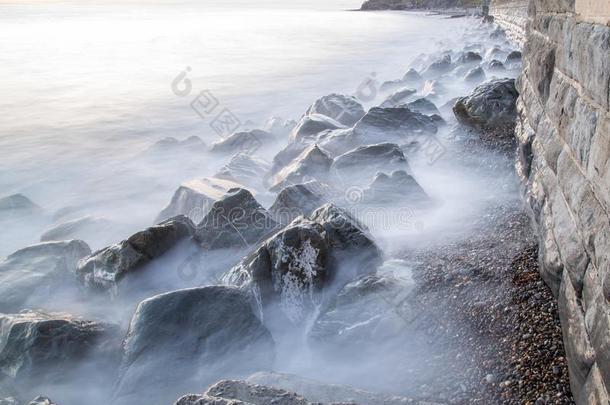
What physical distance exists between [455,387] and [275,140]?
7859 mm

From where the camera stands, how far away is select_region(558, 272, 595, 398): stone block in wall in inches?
92.5

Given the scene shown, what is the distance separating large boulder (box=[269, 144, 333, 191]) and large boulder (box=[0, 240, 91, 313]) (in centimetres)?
277

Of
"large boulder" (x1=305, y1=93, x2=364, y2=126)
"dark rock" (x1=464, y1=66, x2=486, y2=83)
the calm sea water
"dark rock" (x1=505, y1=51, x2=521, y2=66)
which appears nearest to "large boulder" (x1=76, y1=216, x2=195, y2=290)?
the calm sea water

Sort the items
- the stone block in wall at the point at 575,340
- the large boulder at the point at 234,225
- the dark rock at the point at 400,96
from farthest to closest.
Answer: the dark rock at the point at 400,96 < the large boulder at the point at 234,225 < the stone block in wall at the point at 575,340

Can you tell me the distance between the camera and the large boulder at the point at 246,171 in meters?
7.28

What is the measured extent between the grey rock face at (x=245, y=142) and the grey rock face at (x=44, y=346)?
20.4ft

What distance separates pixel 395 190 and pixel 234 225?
198cm

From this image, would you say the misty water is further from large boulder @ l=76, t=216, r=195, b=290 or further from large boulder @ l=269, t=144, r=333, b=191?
large boulder @ l=269, t=144, r=333, b=191

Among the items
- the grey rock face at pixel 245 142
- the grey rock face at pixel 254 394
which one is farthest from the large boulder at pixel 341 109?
the grey rock face at pixel 254 394

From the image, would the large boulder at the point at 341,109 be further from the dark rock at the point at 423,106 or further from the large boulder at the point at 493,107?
the large boulder at the point at 493,107

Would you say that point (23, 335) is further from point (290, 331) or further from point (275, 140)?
point (275, 140)

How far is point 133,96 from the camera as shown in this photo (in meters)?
17.9

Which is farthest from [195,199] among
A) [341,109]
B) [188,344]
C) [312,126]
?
[341,109]

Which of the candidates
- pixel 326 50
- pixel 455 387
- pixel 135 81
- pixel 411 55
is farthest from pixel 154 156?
pixel 326 50
